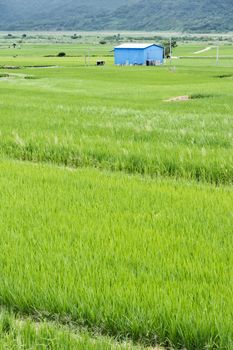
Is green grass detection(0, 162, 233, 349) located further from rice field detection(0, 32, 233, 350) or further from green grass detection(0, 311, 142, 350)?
green grass detection(0, 311, 142, 350)

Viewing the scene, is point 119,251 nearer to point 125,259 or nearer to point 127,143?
point 125,259

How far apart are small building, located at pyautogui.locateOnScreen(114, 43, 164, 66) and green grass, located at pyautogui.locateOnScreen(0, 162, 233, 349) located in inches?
4004

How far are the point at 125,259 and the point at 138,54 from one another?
109716 millimetres

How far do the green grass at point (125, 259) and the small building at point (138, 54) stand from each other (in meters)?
102

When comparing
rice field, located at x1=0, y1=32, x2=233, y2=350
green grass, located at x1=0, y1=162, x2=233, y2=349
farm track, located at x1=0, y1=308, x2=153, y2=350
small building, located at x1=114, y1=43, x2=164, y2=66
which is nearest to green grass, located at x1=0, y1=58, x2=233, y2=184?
rice field, located at x1=0, y1=32, x2=233, y2=350

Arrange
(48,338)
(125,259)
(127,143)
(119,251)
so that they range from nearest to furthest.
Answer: (48,338)
(125,259)
(119,251)
(127,143)

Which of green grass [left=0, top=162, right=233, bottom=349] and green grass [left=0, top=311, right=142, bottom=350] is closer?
green grass [left=0, top=311, right=142, bottom=350]

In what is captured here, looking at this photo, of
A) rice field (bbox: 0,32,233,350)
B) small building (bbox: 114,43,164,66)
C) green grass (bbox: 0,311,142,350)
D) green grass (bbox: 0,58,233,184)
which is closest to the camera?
green grass (bbox: 0,311,142,350)

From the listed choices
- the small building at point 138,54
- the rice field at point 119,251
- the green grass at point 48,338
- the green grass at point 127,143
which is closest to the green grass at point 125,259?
the rice field at point 119,251

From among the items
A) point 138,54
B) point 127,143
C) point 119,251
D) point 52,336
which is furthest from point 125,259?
point 138,54

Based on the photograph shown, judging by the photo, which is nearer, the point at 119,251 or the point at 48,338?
the point at 48,338

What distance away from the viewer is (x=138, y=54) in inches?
4441

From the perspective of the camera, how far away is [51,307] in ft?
16.3

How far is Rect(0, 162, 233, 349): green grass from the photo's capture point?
4.60 m
